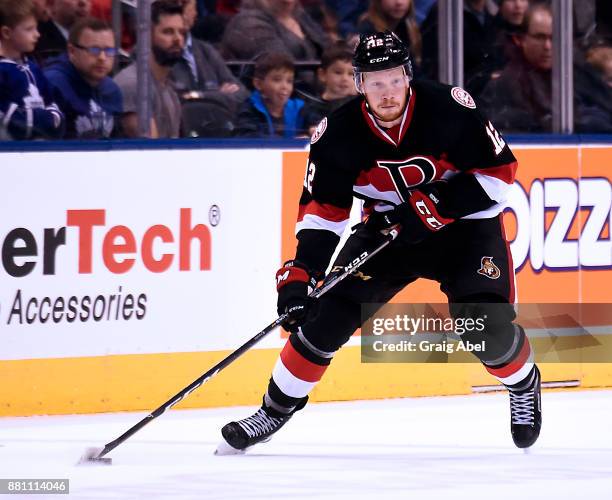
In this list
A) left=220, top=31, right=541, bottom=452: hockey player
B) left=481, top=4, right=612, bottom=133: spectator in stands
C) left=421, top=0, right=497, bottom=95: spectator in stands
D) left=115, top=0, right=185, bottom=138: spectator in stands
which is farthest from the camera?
left=481, top=4, right=612, bottom=133: spectator in stands

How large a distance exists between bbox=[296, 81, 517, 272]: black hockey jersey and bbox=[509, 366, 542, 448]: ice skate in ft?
1.90

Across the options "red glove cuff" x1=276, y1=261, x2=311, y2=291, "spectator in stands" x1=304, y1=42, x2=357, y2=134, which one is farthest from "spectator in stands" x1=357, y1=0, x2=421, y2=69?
"red glove cuff" x1=276, y1=261, x2=311, y2=291

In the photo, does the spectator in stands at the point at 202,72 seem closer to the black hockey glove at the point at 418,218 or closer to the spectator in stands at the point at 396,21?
the spectator in stands at the point at 396,21

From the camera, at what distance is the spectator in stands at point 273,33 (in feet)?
18.9

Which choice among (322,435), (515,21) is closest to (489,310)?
(322,435)

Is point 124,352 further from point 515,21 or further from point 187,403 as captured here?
point 515,21

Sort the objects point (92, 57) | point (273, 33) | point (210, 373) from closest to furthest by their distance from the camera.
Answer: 1. point (210, 373)
2. point (92, 57)
3. point (273, 33)

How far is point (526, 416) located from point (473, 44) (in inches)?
83.0

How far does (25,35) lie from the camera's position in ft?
17.1

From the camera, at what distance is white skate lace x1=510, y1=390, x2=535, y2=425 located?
464 centimetres

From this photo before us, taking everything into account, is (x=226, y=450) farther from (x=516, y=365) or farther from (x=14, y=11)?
(x=14, y=11)

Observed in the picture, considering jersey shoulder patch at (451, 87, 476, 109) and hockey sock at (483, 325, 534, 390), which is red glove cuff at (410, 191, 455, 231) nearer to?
jersey shoulder patch at (451, 87, 476, 109)

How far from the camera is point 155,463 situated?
14.9 feet

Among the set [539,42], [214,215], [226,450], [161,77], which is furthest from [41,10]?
[539,42]
